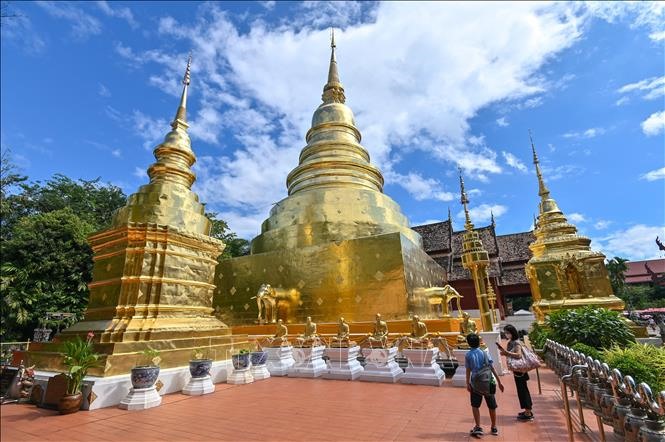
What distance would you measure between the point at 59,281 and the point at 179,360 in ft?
47.8

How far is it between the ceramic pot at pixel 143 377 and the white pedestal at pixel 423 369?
461 centimetres

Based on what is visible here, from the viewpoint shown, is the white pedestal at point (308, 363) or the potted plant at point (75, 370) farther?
the white pedestal at point (308, 363)

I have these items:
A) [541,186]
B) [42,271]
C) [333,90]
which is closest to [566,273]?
[541,186]

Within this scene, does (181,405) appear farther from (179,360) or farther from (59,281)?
(59,281)

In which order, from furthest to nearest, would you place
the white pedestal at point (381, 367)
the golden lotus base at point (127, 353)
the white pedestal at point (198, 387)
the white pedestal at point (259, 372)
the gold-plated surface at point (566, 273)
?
1. the gold-plated surface at point (566, 273)
2. the white pedestal at point (259, 372)
3. the white pedestal at point (381, 367)
4. the white pedestal at point (198, 387)
5. the golden lotus base at point (127, 353)

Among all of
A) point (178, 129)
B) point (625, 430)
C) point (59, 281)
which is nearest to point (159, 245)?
point (178, 129)

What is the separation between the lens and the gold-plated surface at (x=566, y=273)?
13.1 m

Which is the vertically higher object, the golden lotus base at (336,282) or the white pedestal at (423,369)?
the golden lotus base at (336,282)

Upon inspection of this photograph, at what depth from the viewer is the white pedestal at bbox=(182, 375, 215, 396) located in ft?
20.3

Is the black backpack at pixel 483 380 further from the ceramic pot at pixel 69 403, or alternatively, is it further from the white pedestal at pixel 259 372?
the ceramic pot at pixel 69 403

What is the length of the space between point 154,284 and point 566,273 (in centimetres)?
1474

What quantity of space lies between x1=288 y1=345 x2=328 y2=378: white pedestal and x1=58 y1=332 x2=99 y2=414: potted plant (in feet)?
13.7

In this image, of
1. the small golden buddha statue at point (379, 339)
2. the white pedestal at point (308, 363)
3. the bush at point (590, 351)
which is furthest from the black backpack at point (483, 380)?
the white pedestal at point (308, 363)

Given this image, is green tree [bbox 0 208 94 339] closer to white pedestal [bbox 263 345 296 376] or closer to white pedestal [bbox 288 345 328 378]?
white pedestal [bbox 263 345 296 376]
